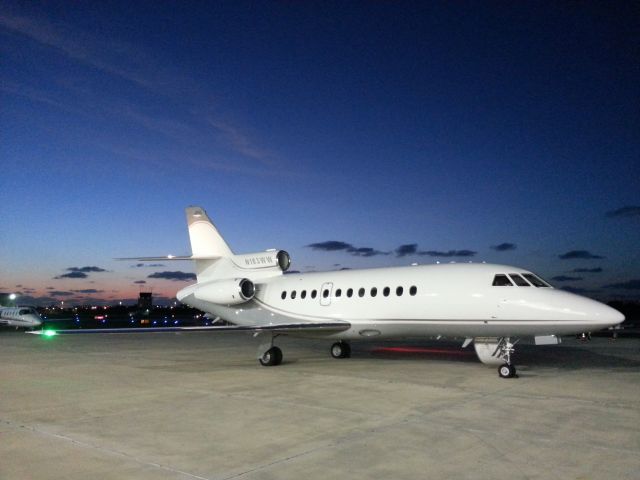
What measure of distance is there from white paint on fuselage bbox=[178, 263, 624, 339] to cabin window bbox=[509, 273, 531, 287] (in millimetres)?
140

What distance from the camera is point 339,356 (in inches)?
706

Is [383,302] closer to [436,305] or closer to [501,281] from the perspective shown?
[436,305]

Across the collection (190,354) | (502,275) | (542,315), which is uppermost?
(502,275)

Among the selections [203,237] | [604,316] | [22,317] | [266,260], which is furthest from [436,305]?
[22,317]

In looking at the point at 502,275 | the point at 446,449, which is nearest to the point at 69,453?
the point at 446,449

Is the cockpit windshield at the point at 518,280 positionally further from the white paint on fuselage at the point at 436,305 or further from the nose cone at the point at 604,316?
the nose cone at the point at 604,316

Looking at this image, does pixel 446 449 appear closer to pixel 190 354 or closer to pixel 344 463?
pixel 344 463

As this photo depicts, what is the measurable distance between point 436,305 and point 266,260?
7.53 m

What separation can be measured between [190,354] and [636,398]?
1546 centimetres

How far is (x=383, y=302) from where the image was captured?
15.1 m

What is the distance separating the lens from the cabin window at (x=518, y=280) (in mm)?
12969

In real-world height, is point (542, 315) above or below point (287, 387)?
above

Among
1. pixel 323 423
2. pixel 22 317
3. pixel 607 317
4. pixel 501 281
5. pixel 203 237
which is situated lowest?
pixel 323 423

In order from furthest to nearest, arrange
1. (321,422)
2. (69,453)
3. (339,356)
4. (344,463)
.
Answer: (339,356) < (321,422) < (69,453) < (344,463)
